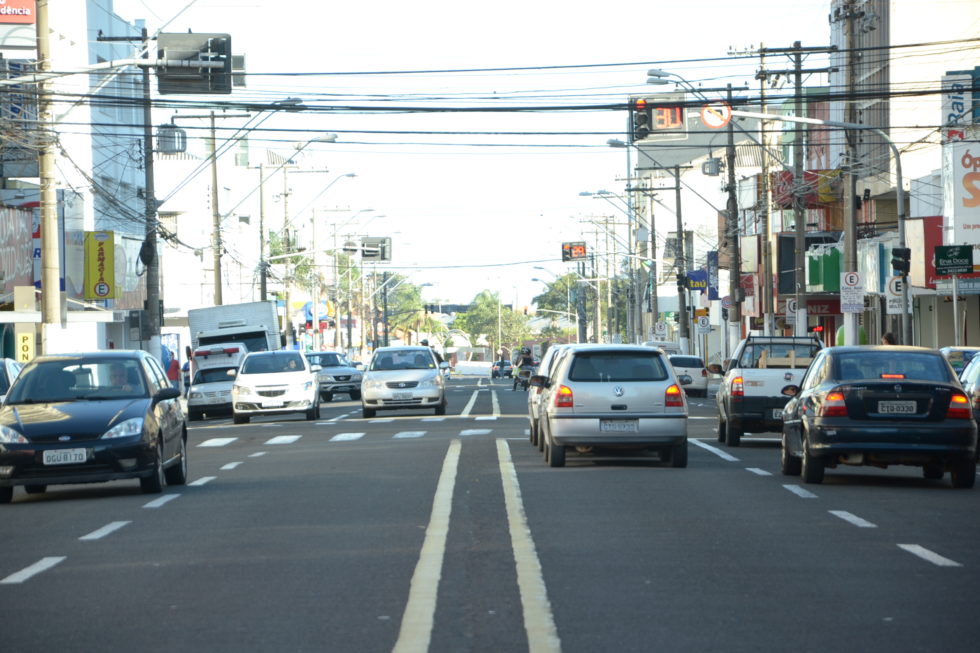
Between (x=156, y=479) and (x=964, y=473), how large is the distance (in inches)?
354

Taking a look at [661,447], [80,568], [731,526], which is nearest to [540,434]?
[661,447]

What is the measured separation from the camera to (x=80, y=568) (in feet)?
39.0

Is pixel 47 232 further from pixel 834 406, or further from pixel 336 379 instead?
pixel 336 379

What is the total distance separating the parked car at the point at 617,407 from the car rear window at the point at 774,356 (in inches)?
237

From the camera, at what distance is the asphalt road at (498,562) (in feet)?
29.0

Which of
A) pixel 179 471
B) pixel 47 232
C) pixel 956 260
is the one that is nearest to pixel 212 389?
pixel 47 232

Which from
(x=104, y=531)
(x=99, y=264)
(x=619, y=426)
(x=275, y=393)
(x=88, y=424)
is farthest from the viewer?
(x=99, y=264)

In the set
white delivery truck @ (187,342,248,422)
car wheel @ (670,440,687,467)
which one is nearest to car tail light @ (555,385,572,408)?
car wheel @ (670,440,687,467)

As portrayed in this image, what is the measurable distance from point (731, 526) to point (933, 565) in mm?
2684

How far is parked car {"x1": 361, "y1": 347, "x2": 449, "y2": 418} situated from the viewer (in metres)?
38.9

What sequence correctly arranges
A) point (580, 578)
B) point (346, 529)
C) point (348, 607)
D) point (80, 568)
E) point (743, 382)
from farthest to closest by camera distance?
1. point (743, 382)
2. point (346, 529)
3. point (80, 568)
4. point (580, 578)
5. point (348, 607)

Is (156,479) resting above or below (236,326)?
below

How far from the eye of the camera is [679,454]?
68.1ft

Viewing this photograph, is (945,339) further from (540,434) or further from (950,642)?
(950,642)
